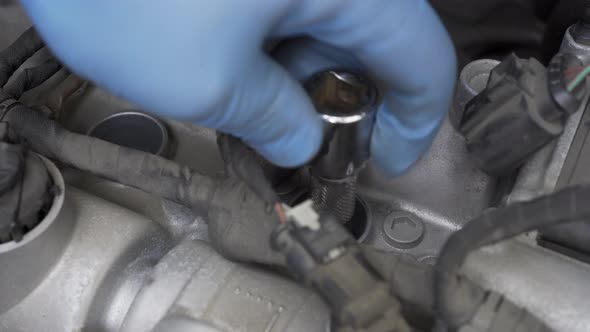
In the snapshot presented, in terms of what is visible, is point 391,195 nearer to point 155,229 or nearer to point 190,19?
point 155,229

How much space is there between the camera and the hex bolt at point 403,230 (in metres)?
0.79

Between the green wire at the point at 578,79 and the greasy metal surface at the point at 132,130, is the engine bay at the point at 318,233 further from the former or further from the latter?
the greasy metal surface at the point at 132,130

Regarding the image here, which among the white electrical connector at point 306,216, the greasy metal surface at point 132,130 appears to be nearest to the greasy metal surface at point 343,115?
the white electrical connector at point 306,216

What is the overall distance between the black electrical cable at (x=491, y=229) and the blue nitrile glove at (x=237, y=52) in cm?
17

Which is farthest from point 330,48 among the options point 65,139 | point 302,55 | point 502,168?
point 65,139

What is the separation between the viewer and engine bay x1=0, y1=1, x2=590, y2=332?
0.48 m

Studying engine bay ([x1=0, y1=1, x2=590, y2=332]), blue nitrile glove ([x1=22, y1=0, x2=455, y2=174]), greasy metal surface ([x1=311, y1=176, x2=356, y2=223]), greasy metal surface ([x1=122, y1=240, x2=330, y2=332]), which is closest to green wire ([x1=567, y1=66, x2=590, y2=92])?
engine bay ([x1=0, y1=1, x2=590, y2=332])

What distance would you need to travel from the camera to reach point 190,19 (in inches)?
17.8

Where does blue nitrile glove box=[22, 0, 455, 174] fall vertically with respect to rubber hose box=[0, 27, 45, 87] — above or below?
above

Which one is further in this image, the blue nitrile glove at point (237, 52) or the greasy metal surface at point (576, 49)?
the greasy metal surface at point (576, 49)

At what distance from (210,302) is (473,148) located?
1.20 feet

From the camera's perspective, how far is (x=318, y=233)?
0.48 m

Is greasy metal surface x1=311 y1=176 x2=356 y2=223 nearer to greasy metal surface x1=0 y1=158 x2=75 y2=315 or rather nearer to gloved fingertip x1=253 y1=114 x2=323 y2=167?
gloved fingertip x1=253 y1=114 x2=323 y2=167

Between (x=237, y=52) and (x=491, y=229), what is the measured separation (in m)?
0.27
